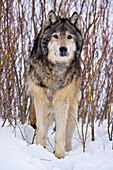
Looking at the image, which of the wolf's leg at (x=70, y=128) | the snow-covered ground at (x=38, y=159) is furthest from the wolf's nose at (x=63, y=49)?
the snow-covered ground at (x=38, y=159)

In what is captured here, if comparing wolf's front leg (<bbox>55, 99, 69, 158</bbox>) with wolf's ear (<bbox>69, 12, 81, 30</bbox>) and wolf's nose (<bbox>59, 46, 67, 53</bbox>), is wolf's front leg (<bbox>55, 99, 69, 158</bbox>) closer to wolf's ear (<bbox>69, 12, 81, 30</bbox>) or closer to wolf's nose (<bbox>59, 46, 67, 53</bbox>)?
wolf's nose (<bbox>59, 46, 67, 53</bbox>)

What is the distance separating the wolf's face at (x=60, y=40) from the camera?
3018mm

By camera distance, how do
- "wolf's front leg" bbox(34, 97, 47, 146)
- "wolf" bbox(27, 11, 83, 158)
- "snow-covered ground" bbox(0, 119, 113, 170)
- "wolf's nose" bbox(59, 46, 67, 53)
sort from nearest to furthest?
"snow-covered ground" bbox(0, 119, 113, 170), "wolf's nose" bbox(59, 46, 67, 53), "wolf" bbox(27, 11, 83, 158), "wolf's front leg" bbox(34, 97, 47, 146)

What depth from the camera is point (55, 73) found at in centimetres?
329

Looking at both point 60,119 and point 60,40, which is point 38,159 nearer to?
point 60,119

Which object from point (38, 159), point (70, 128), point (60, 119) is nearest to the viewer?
point (38, 159)

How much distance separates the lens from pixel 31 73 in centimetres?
345

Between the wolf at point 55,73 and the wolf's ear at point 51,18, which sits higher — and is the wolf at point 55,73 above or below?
below

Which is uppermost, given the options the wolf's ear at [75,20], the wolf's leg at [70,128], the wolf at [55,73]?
the wolf's ear at [75,20]

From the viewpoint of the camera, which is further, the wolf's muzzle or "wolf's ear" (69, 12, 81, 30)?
"wolf's ear" (69, 12, 81, 30)

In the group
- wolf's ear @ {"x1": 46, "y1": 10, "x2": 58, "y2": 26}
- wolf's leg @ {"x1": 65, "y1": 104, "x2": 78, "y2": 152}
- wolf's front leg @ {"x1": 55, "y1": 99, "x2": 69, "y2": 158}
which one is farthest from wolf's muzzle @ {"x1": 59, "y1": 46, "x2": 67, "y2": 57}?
wolf's leg @ {"x1": 65, "y1": 104, "x2": 78, "y2": 152}

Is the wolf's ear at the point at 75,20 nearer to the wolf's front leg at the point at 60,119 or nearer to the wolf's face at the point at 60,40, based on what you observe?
the wolf's face at the point at 60,40

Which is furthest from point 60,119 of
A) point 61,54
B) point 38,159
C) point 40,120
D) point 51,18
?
point 51,18

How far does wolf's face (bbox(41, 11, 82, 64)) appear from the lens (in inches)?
119
